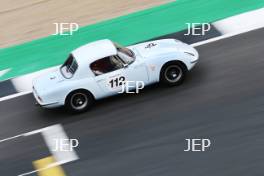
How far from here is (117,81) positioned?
526 inches

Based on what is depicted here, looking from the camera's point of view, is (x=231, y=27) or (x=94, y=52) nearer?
(x=94, y=52)

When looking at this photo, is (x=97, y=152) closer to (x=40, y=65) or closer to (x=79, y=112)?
(x=79, y=112)

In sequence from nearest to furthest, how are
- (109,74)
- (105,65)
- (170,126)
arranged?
(170,126) < (109,74) < (105,65)

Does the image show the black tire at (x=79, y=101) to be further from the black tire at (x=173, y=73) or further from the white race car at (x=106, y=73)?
the black tire at (x=173, y=73)

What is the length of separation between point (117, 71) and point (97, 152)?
2.00 m

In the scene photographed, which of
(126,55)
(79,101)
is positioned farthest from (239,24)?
(79,101)

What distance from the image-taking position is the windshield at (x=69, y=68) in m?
13.5

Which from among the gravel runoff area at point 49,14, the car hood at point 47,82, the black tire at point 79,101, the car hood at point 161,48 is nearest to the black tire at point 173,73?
the car hood at point 161,48

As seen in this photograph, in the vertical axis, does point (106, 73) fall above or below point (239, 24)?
below

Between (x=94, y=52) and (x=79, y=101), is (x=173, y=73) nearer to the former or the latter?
(x=94, y=52)

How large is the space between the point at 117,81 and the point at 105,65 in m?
0.46

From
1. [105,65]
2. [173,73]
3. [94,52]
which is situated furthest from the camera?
[173,73]

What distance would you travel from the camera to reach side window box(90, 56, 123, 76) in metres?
13.4

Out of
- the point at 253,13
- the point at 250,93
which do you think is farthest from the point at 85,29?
the point at 250,93
